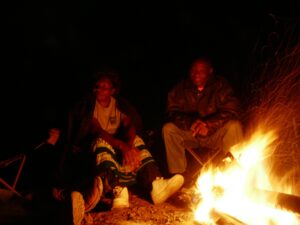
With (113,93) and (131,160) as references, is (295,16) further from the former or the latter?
(131,160)

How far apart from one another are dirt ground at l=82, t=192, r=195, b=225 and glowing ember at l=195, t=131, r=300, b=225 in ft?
0.63

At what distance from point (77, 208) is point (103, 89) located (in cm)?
164

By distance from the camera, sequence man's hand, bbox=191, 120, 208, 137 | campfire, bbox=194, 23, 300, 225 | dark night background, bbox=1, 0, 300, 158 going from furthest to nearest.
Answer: dark night background, bbox=1, 0, 300, 158, man's hand, bbox=191, 120, 208, 137, campfire, bbox=194, 23, 300, 225

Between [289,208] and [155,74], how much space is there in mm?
4167

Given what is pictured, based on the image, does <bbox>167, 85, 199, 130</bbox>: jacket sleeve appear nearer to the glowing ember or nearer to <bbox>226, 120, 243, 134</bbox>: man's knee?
<bbox>226, 120, 243, 134</bbox>: man's knee

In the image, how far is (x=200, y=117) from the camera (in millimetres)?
5422

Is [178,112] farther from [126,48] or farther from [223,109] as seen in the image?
[126,48]

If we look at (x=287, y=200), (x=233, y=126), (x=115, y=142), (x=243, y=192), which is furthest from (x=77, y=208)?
(x=233, y=126)

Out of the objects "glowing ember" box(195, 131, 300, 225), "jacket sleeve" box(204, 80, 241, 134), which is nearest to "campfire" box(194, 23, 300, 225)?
"glowing ember" box(195, 131, 300, 225)

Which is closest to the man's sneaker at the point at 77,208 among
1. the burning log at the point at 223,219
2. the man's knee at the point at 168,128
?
the burning log at the point at 223,219

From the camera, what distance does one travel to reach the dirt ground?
404cm

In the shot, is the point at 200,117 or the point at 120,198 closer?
the point at 120,198

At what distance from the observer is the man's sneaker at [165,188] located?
4.59m

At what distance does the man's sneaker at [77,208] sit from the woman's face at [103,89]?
1.49 meters
